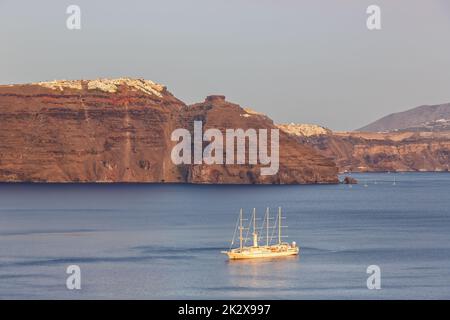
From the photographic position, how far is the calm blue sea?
72375mm

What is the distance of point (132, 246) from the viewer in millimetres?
100625

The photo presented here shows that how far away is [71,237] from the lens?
11144 cm

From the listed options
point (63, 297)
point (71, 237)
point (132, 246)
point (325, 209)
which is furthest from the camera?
point (325, 209)

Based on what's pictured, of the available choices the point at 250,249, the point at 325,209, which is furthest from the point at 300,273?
the point at 325,209

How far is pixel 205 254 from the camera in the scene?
9262 cm

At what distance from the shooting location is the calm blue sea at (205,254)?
7238 centimetres
